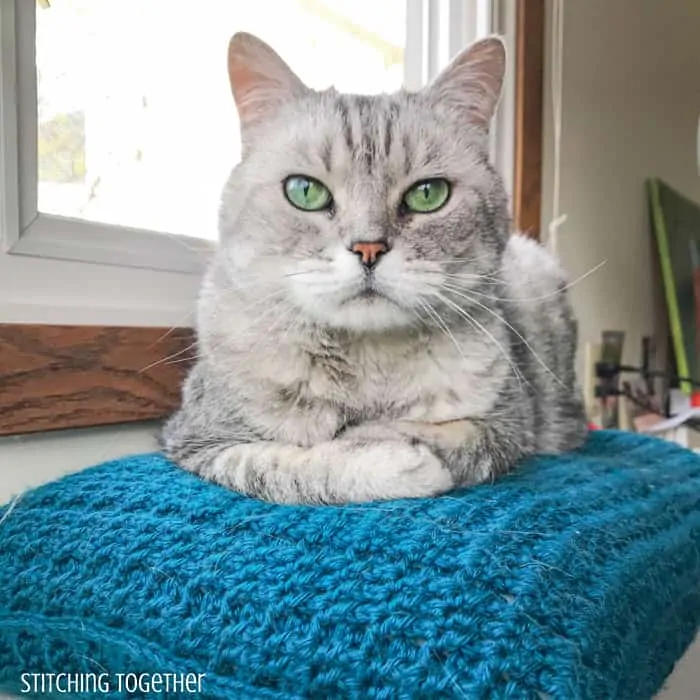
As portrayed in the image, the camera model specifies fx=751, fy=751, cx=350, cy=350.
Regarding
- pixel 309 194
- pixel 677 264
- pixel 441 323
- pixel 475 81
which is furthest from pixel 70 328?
pixel 677 264

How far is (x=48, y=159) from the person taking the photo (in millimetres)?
990

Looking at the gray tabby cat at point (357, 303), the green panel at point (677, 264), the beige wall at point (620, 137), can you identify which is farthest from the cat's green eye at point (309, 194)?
the green panel at point (677, 264)

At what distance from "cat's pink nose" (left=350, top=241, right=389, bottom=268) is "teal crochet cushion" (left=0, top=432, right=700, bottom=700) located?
0.74ft

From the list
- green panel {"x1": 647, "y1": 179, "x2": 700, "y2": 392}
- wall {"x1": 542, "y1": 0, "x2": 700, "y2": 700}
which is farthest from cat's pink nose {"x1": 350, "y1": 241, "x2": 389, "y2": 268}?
green panel {"x1": 647, "y1": 179, "x2": 700, "y2": 392}

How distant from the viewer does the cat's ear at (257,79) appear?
0.84 metres

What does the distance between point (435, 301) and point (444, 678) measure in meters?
0.37

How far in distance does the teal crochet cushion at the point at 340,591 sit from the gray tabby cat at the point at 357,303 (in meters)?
0.05

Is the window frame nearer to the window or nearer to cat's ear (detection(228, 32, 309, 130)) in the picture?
the window

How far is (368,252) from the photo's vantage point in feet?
2.32

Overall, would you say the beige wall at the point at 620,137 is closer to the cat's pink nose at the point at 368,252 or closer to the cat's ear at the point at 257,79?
the cat's ear at the point at 257,79

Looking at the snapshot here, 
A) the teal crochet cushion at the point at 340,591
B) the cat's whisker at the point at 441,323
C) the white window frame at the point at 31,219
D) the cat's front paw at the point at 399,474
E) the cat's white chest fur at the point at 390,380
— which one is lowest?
the teal crochet cushion at the point at 340,591

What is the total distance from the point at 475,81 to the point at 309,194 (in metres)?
0.26

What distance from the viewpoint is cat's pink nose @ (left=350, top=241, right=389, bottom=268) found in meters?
0.71

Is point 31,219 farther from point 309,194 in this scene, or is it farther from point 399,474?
point 399,474
